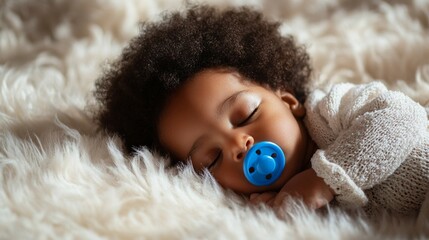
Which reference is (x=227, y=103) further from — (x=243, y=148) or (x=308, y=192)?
(x=308, y=192)

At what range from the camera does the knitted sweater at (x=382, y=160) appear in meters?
0.90

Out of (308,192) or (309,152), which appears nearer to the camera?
(308,192)

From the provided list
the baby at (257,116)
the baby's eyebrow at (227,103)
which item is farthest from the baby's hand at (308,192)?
the baby's eyebrow at (227,103)

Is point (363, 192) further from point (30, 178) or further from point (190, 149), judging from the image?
point (30, 178)

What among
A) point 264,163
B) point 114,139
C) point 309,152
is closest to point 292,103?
point 309,152

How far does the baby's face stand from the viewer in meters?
0.97

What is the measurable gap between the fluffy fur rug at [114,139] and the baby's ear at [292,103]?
198 millimetres

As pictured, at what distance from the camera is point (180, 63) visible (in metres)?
1.06

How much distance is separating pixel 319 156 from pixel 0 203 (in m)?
0.50

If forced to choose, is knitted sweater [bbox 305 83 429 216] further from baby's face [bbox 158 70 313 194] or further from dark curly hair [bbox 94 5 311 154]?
dark curly hair [bbox 94 5 311 154]

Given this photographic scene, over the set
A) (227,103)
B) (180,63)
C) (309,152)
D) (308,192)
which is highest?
(180,63)

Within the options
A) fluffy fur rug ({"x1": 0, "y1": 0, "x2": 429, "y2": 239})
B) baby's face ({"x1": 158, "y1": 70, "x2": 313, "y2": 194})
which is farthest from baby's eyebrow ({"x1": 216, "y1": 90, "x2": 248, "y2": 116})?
fluffy fur rug ({"x1": 0, "y1": 0, "x2": 429, "y2": 239})

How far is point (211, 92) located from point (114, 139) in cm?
21

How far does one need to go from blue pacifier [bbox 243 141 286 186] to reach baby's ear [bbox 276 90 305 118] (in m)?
0.18
